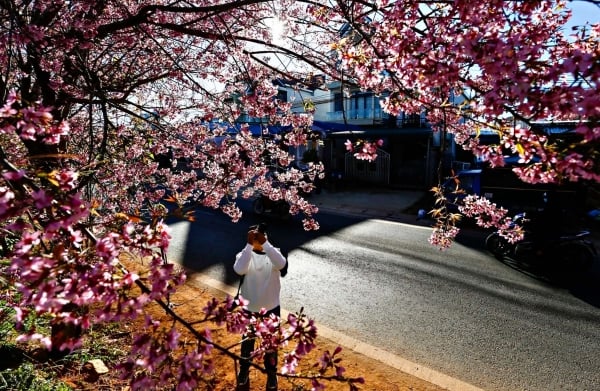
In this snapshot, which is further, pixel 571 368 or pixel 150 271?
pixel 571 368

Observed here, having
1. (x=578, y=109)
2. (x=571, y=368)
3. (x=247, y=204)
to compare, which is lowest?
(x=571, y=368)

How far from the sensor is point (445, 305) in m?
5.88

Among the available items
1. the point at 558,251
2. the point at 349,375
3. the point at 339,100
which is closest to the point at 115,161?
the point at 339,100

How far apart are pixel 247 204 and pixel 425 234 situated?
7.25 meters

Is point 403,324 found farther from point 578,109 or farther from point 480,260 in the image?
point 578,109

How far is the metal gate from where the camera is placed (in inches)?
793

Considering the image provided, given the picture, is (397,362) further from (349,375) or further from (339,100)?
(339,100)

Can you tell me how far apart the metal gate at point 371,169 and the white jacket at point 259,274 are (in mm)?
16703

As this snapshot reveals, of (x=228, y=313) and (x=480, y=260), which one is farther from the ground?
(x=228, y=313)

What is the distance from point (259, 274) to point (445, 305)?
3.80 meters

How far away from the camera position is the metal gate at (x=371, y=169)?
2014 centimetres

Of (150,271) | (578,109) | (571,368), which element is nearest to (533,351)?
(571,368)

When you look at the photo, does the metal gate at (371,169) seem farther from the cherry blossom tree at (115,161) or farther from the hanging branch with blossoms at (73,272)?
the hanging branch with blossoms at (73,272)

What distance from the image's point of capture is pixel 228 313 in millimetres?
1970
